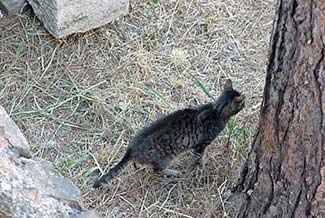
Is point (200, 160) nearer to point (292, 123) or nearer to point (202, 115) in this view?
point (202, 115)

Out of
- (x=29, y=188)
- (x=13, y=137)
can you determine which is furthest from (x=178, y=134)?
(x=29, y=188)

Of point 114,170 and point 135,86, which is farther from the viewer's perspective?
point 135,86

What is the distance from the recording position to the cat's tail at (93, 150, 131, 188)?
3.39 metres

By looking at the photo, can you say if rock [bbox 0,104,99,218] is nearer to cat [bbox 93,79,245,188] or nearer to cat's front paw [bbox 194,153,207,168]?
cat [bbox 93,79,245,188]

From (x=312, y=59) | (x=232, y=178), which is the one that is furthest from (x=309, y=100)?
(x=232, y=178)

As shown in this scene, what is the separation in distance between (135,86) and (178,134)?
0.66 m

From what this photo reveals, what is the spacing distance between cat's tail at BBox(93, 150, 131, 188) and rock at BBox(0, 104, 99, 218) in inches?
28.3

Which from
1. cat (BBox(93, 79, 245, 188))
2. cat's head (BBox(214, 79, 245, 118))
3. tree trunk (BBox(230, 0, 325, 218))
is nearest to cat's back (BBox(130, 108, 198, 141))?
cat (BBox(93, 79, 245, 188))

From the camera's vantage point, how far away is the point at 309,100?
2650 millimetres

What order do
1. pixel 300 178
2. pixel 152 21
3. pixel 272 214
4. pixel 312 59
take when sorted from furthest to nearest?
pixel 152 21
pixel 272 214
pixel 300 178
pixel 312 59

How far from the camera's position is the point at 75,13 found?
4.07 metres

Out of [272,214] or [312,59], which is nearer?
[312,59]

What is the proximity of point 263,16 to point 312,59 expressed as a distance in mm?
1940

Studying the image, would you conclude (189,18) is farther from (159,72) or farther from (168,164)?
(168,164)
